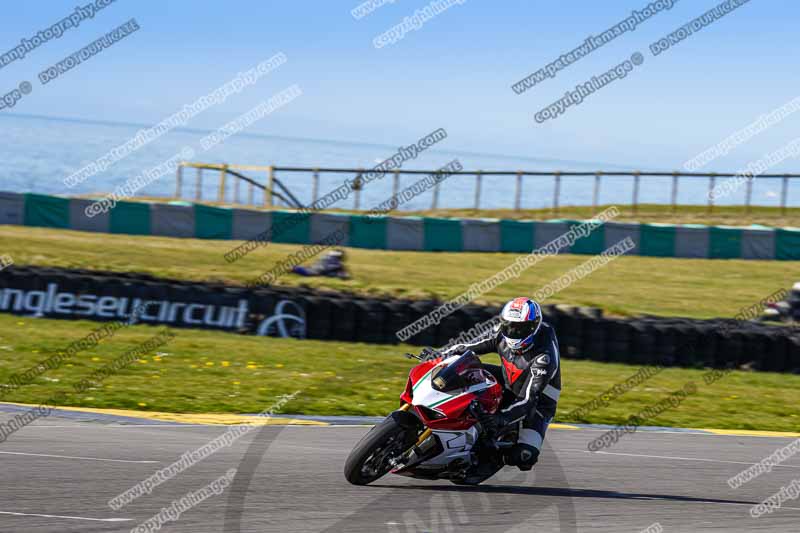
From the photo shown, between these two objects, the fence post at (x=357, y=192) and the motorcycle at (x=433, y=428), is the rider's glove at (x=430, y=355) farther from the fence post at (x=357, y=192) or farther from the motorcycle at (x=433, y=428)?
the fence post at (x=357, y=192)

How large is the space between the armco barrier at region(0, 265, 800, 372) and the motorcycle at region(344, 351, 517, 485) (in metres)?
8.10

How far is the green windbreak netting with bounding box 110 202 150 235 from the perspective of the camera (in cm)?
2708

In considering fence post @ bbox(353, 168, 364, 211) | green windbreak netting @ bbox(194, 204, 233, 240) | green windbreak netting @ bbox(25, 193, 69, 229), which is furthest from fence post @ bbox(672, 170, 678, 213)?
green windbreak netting @ bbox(25, 193, 69, 229)

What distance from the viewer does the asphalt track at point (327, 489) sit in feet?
21.7

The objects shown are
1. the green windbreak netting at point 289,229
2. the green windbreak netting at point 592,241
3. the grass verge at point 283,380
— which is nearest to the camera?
the grass verge at point 283,380

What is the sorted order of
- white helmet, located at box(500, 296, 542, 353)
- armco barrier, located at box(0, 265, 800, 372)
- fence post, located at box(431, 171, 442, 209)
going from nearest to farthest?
white helmet, located at box(500, 296, 542, 353) → armco barrier, located at box(0, 265, 800, 372) → fence post, located at box(431, 171, 442, 209)

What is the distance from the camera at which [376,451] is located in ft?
24.6

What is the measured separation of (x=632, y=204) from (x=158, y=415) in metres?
25.5

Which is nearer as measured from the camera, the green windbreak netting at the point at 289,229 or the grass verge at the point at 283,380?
the grass verge at the point at 283,380

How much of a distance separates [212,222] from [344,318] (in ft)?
39.8

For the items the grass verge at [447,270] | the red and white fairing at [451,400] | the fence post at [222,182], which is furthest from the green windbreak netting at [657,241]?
the red and white fairing at [451,400]

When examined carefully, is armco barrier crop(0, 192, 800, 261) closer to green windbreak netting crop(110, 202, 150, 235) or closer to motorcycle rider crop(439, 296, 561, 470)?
green windbreak netting crop(110, 202, 150, 235)

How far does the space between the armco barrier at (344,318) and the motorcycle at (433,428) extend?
810 centimetres

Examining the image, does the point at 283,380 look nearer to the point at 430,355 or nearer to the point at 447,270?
the point at 430,355
